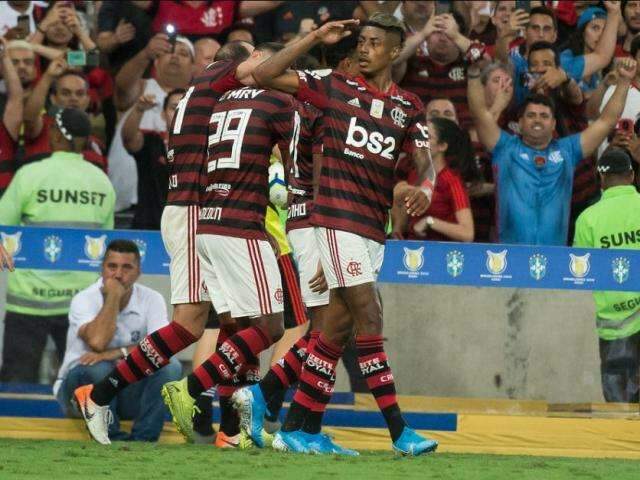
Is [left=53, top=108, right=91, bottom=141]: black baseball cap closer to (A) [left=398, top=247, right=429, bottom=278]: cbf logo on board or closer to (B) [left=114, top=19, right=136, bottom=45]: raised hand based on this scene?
(B) [left=114, top=19, right=136, bottom=45]: raised hand

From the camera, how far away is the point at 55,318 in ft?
36.1

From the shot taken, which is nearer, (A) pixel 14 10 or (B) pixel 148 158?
(B) pixel 148 158

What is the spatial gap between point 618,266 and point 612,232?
15.0 inches

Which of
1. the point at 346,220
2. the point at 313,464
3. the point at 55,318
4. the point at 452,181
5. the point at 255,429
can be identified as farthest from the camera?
the point at 452,181

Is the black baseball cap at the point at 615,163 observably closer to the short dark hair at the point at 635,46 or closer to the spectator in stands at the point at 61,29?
the short dark hair at the point at 635,46

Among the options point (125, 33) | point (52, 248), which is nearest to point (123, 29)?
point (125, 33)

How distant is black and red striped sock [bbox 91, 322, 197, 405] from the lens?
354 inches

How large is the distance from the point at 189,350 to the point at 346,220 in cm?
319

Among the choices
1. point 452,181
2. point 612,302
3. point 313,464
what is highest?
point 452,181

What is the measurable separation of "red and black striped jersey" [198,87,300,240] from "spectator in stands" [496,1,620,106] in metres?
4.88

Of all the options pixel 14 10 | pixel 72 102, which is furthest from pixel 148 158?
pixel 14 10

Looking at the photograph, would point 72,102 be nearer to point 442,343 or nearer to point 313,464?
point 442,343

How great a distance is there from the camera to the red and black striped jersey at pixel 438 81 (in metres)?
13.3

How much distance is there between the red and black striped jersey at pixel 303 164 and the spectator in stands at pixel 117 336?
129 cm
